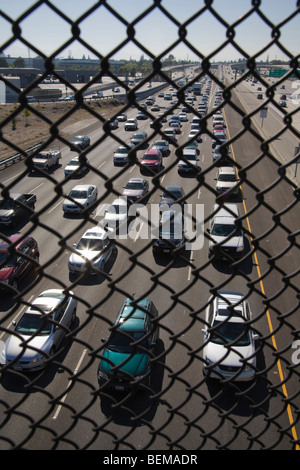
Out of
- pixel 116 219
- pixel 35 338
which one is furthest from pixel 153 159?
pixel 116 219

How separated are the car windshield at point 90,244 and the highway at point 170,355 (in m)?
0.88

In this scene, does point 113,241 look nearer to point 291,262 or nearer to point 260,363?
point 260,363

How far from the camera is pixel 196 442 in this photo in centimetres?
829

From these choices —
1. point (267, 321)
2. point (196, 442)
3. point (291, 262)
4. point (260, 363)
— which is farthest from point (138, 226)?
point (196, 442)

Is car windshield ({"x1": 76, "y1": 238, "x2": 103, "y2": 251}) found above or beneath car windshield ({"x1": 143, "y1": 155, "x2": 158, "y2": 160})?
beneath

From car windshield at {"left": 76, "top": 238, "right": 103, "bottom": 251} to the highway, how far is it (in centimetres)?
88

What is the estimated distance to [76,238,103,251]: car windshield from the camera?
16047mm

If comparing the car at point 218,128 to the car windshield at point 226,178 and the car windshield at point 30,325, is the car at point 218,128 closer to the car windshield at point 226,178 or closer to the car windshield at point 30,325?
the car windshield at point 226,178

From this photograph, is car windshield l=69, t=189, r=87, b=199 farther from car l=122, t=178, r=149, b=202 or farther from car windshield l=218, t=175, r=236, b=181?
car windshield l=218, t=175, r=236, b=181

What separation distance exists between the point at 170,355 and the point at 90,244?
6706 mm

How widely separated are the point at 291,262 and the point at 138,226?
7244 millimetres

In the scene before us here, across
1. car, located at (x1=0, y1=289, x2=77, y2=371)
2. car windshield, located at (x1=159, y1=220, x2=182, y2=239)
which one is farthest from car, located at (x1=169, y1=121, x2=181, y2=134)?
car, located at (x1=0, y1=289, x2=77, y2=371)

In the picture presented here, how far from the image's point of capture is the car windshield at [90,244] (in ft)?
52.6

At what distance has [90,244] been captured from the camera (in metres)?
16.2
